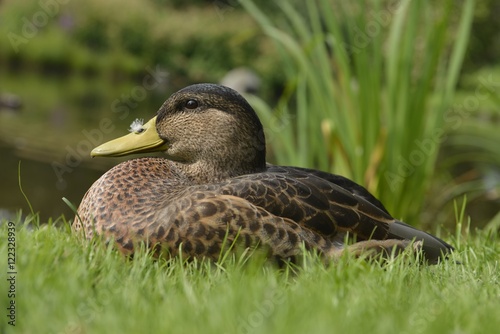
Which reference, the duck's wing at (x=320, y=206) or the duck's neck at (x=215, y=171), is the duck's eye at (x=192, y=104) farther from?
the duck's wing at (x=320, y=206)

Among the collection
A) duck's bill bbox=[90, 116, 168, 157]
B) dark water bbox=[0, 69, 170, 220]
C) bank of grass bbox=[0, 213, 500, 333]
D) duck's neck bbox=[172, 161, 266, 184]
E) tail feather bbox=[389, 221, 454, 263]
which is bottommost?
dark water bbox=[0, 69, 170, 220]

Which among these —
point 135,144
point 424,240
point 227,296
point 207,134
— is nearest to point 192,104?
point 207,134

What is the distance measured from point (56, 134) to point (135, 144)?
24.7ft

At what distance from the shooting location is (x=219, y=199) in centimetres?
242

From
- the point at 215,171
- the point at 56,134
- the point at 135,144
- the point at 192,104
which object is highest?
the point at 192,104

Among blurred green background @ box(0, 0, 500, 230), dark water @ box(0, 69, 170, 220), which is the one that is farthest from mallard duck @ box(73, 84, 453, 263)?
dark water @ box(0, 69, 170, 220)

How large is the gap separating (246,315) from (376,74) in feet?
9.85

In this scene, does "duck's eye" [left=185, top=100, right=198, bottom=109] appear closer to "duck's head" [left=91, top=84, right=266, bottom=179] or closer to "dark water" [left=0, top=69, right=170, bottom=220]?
"duck's head" [left=91, top=84, right=266, bottom=179]

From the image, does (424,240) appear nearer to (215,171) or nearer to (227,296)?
(215,171)

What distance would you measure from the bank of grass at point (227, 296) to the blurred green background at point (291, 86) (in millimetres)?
2189

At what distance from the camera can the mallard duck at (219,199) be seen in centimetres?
240

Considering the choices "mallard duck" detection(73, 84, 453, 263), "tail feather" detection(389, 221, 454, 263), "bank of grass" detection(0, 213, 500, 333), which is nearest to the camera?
"bank of grass" detection(0, 213, 500, 333)

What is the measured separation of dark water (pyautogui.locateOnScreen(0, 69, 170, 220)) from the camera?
7434mm

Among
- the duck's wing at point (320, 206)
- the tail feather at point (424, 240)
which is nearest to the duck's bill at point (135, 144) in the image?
the duck's wing at point (320, 206)
